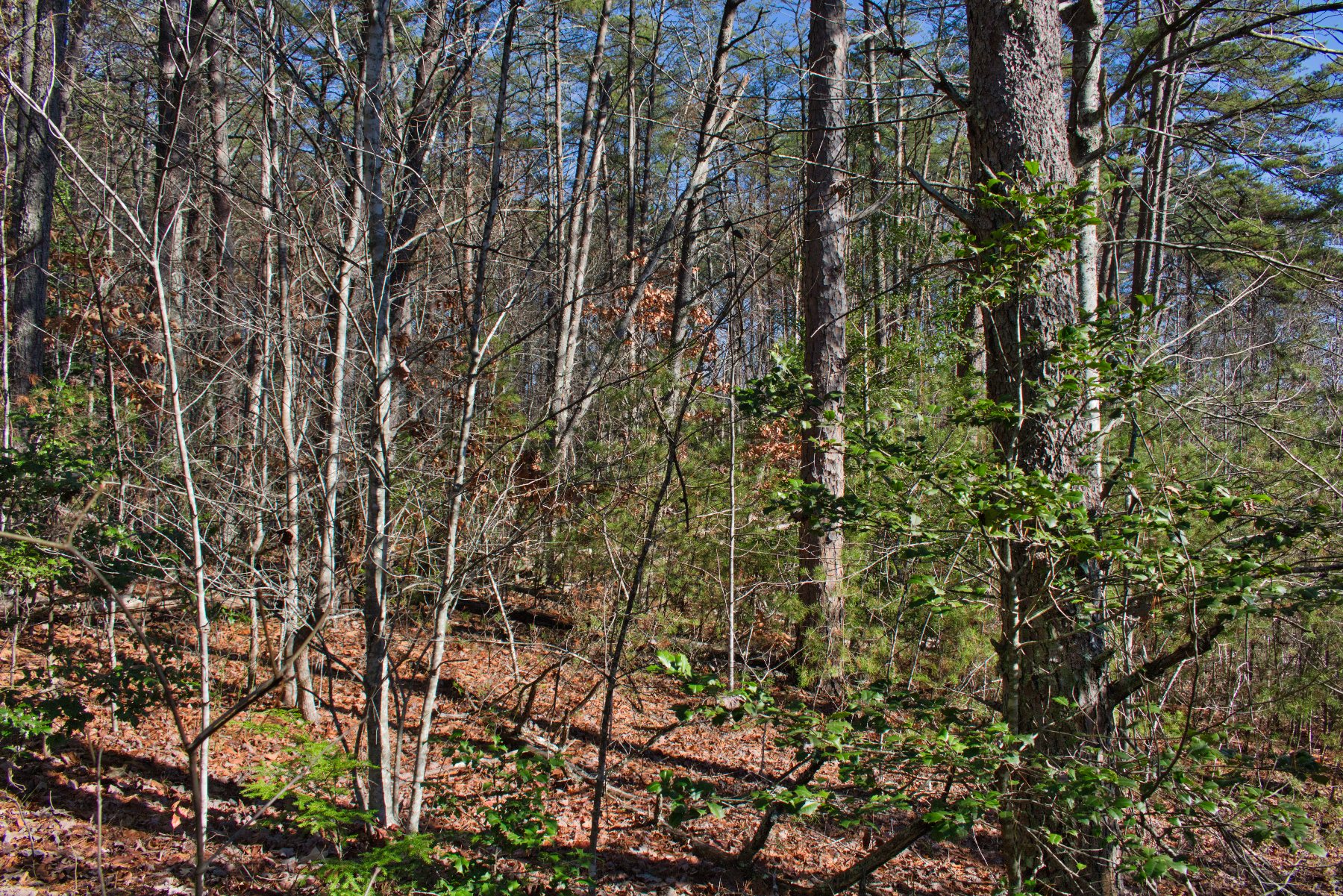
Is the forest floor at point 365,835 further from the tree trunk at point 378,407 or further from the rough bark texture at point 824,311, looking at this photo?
the rough bark texture at point 824,311

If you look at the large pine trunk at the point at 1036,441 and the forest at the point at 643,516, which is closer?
the forest at the point at 643,516

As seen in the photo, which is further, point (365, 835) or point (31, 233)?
point (31, 233)

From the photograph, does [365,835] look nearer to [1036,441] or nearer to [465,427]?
[465,427]

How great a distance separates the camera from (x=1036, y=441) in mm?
3123

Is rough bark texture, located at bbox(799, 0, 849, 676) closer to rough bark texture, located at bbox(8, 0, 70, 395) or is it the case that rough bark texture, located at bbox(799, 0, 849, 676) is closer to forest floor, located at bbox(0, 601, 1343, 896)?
forest floor, located at bbox(0, 601, 1343, 896)

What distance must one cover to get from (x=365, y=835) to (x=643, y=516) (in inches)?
125

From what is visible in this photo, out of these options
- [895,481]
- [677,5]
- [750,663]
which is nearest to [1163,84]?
[677,5]

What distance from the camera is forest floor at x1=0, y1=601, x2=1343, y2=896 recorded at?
363 cm

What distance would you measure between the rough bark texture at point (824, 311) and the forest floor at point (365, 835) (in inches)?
50.6

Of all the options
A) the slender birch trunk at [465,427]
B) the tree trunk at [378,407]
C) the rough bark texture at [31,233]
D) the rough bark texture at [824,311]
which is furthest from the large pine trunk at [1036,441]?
the rough bark texture at [31,233]

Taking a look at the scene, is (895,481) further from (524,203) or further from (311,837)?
(311,837)

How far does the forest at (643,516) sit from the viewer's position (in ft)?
8.42

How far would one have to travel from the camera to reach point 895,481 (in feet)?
8.50

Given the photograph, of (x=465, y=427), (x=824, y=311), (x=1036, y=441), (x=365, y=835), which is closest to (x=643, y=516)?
(x=824, y=311)
